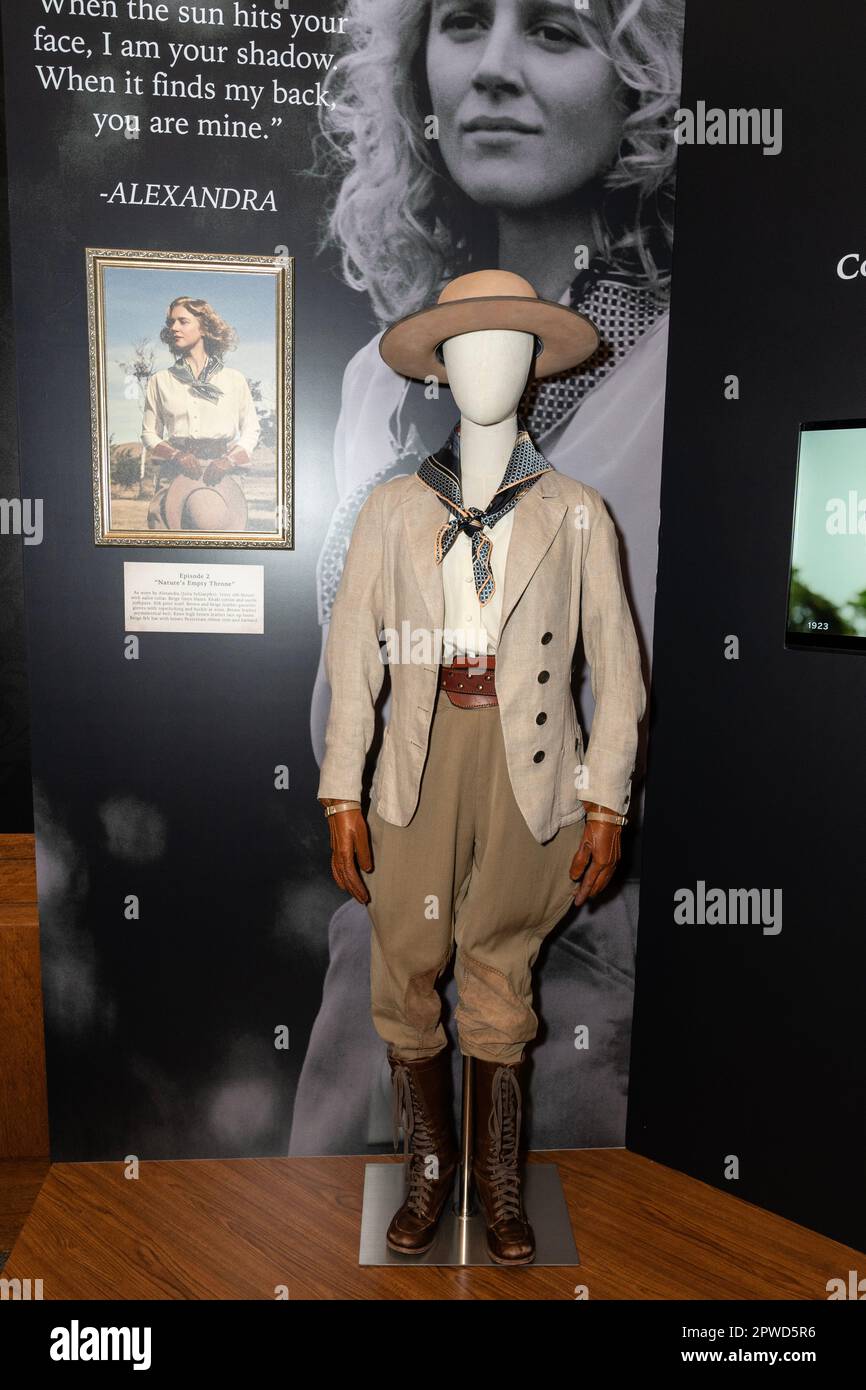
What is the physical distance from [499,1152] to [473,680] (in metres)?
1.13

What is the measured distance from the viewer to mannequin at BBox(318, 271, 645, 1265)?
6.82 feet

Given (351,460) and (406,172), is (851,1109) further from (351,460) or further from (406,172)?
(406,172)

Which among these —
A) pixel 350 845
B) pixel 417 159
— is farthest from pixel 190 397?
pixel 350 845

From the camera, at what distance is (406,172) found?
95.6 inches

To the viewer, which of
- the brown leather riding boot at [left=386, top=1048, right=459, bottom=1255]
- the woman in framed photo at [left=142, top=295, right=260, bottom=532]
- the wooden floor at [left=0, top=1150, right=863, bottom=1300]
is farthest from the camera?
the woman in framed photo at [left=142, top=295, right=260, bottom=532]

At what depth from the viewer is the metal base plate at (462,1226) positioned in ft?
7.51

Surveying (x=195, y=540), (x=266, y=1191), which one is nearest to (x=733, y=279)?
(x=195, y=540)

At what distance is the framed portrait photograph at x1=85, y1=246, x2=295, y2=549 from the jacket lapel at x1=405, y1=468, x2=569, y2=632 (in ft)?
1.71

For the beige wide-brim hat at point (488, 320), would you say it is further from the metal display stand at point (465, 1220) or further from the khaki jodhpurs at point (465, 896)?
the metal display stand at point (465, 1220)

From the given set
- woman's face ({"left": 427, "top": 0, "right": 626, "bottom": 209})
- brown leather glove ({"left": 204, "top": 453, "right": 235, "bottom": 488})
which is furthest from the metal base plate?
woman's face ({"left": 427, "top": 0, "right": 626, "bottom": 209})

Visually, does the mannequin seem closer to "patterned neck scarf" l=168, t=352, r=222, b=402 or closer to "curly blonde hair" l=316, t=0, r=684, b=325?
"curly blonde hair" l=316, t=0, r=684, b=325

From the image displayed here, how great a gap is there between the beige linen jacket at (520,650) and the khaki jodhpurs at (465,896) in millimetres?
47

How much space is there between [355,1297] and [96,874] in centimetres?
119

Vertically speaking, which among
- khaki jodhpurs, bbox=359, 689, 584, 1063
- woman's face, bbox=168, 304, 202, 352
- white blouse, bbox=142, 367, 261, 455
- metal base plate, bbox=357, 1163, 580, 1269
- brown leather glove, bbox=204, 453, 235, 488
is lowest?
metal base plate, bbox=357, 1163, 580, 1269
